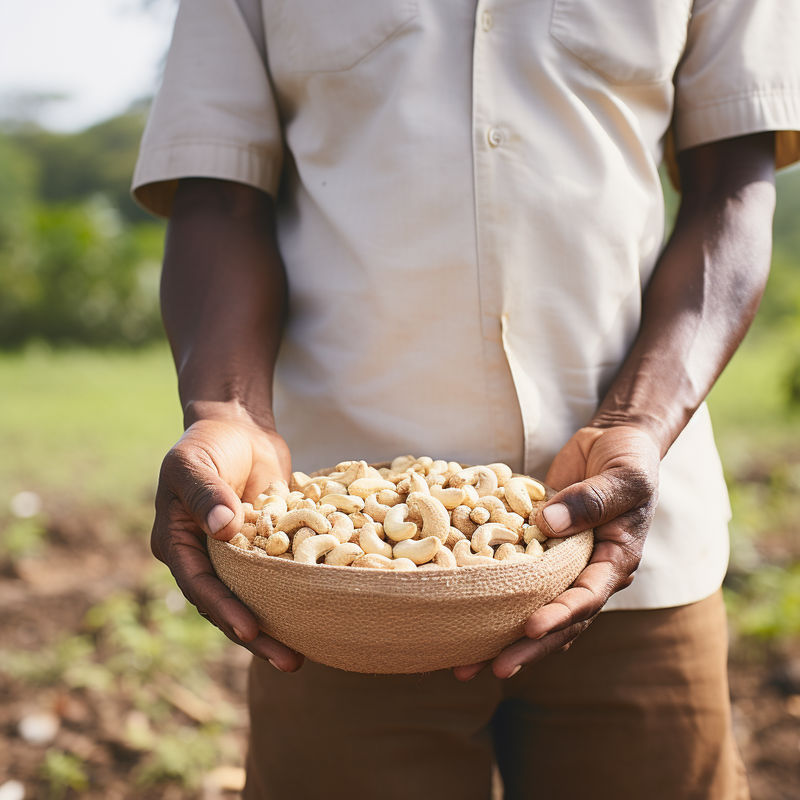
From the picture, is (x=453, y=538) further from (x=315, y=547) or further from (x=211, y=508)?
(x=211, y=508)

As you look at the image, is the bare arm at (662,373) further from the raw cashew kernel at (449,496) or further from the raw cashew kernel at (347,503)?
the raw cashew kernel at (347,503)

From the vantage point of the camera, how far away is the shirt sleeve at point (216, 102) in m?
1.16

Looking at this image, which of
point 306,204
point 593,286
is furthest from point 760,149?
point 306,204

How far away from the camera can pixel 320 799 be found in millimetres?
1080

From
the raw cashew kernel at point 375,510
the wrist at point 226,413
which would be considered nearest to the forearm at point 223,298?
the wrist at point 226,413

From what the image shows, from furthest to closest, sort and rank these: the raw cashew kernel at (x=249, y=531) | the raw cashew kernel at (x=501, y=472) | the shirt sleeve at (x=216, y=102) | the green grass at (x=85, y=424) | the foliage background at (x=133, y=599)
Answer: the green grass at (x=85, y=424) → the foliage background at (x=133, y=599) → the shirt sleeve at (x=216, y=102) → the raw cashew kernel at (x=501, y=472) → the raw cashew kernel at (x=249, y=531)

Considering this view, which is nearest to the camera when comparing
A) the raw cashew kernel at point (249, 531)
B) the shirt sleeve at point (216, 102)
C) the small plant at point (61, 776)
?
the raw cashew kernel at point (249, 531)

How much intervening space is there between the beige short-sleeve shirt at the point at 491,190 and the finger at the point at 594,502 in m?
0.19

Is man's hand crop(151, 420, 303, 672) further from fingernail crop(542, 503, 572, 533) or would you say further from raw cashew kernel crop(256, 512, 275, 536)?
fingernail crop(542, 503, 572, 533)

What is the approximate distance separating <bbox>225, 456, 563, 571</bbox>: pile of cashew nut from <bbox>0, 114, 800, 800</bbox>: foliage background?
1.07m

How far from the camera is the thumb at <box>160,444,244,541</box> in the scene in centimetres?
84

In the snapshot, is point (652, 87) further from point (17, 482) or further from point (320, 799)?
point (17, 482)

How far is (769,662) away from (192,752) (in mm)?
1467

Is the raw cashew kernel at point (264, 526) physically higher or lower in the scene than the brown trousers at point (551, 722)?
higher
